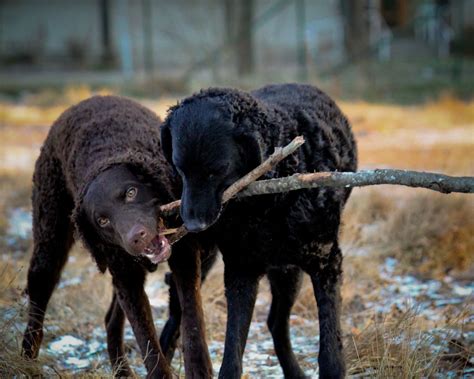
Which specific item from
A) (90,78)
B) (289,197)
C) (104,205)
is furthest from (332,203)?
(90,78)

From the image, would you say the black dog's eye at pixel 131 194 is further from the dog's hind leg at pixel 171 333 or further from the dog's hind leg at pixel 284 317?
the dog's hind leg at pixel 284 317

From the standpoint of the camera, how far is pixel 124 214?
4223mm

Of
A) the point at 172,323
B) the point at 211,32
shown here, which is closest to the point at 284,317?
the point at 172,323

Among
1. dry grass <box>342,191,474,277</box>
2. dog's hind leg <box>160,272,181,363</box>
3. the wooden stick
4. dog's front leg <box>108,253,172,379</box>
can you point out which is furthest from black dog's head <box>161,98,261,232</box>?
dry grass <box>342,191,474,277</box>

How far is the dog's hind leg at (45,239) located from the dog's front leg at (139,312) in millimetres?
796

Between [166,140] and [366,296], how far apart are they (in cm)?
288

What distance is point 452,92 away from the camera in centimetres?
1588

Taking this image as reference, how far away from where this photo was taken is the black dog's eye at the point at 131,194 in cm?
430

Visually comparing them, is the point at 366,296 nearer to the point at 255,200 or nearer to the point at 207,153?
the point at 255,200

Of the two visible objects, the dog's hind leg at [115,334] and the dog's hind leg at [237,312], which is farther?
the dog's hind leg at [115,334]

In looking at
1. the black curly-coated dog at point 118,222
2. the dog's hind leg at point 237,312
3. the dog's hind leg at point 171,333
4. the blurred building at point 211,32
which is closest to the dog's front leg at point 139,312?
the black curly-coated dog at point 118,222

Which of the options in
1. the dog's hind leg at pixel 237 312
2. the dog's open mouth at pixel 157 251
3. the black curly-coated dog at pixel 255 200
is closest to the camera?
the black curly-coated dog at pixel 255 200

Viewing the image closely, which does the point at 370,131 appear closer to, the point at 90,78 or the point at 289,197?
the point at 289,197

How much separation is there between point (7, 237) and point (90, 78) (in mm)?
13346
